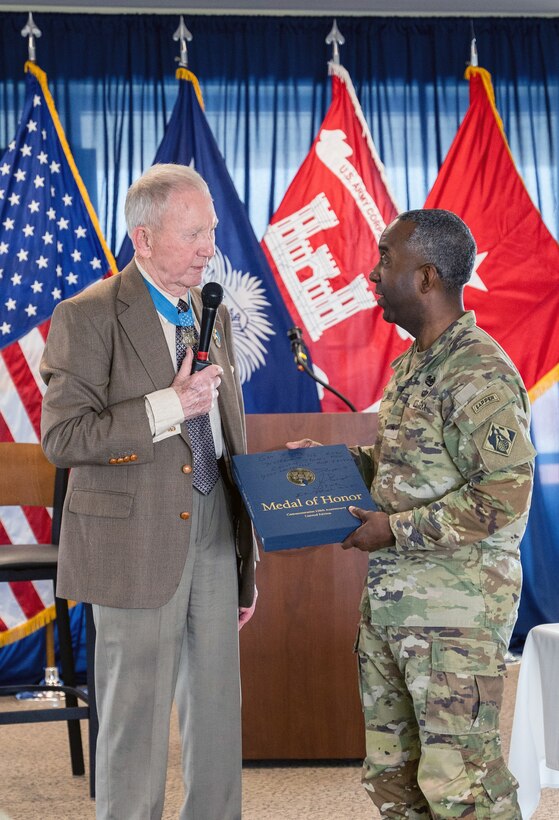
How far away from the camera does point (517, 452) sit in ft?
5.64

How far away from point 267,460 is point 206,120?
2807mm

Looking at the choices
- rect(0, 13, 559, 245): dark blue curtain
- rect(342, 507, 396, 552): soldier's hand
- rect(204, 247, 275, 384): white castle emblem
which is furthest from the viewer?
rect(0, 13, 559, 245): dark blue curtain

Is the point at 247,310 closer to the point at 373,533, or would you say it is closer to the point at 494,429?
the point at 373,533

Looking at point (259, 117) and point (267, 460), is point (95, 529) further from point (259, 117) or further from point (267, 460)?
point (259, 117)

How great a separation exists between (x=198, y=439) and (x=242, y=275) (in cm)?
242

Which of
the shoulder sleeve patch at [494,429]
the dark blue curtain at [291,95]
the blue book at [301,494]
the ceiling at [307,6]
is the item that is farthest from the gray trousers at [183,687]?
the ceiling at [307,6]

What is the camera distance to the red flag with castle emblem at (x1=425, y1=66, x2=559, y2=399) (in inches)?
174

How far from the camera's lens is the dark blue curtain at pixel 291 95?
14.5 ft

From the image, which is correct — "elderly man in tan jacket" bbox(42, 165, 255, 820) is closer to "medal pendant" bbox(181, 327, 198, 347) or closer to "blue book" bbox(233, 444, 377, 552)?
"medal pendant" bbox(181, 327, 198, 347)

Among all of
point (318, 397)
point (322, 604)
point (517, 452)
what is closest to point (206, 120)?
point (318, 397)

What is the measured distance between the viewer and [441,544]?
5.78 ft

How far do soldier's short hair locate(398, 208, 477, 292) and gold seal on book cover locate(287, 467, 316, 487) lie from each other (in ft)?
1.58

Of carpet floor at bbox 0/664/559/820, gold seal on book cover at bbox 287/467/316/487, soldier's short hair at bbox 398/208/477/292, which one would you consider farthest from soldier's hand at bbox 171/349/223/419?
carpet floor at bbox 0/664/559/820

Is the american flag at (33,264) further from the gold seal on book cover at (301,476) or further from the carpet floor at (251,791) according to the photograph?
the gold seal on book cover at (301,476)
